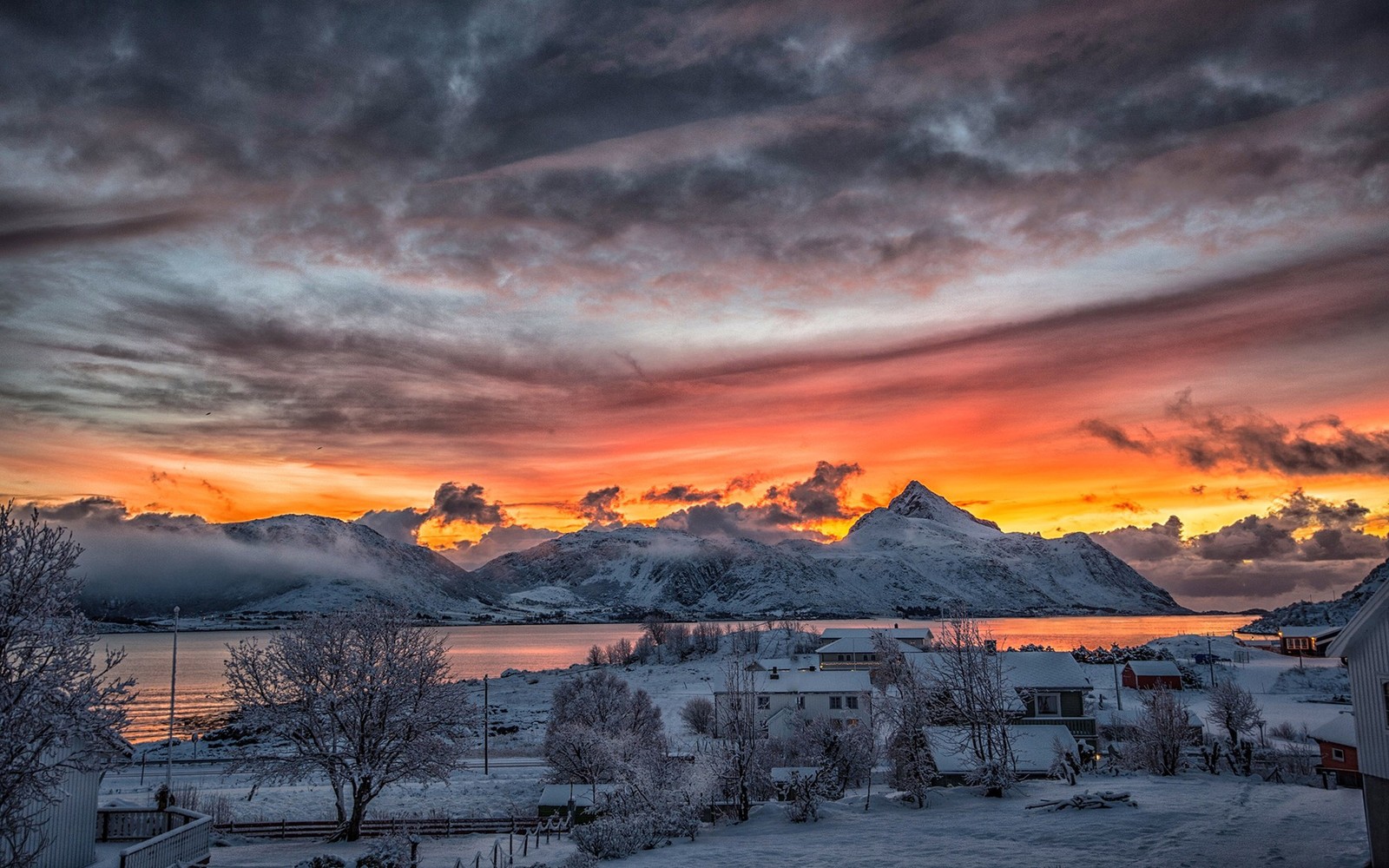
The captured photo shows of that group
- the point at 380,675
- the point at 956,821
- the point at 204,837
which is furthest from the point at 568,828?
the point at 956,821

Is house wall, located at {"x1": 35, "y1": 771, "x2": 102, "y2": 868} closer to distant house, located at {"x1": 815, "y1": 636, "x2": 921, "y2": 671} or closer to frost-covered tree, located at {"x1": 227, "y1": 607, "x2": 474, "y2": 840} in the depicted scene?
frost-covered tree, located at {"x1": 227, "y1": 607, "x2": 474, "y2": 840}

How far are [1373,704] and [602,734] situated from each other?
43614 mm

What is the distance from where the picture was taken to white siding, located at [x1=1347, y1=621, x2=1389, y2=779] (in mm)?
21975

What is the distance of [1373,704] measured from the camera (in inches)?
882

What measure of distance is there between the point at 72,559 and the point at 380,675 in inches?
875

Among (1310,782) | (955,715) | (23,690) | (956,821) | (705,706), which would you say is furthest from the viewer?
(705,706)

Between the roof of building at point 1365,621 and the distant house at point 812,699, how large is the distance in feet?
165

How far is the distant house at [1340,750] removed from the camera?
4253 cm

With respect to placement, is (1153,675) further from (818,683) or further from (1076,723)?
(818,683)

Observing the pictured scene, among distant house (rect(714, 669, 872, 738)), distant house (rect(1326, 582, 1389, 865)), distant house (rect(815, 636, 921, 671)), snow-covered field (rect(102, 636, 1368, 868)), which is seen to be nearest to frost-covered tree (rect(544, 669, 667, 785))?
snow-covered field (rect(102, 636, 1368, 868))

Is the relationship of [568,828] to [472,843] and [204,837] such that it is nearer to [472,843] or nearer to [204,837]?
[472,843]

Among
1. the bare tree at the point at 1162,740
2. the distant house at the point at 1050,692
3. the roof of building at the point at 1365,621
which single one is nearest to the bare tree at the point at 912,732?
the distant house at the point at 1050,692

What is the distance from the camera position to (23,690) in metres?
20.1

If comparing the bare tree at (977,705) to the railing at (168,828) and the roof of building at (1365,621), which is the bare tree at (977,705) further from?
the railing at (168,828)
